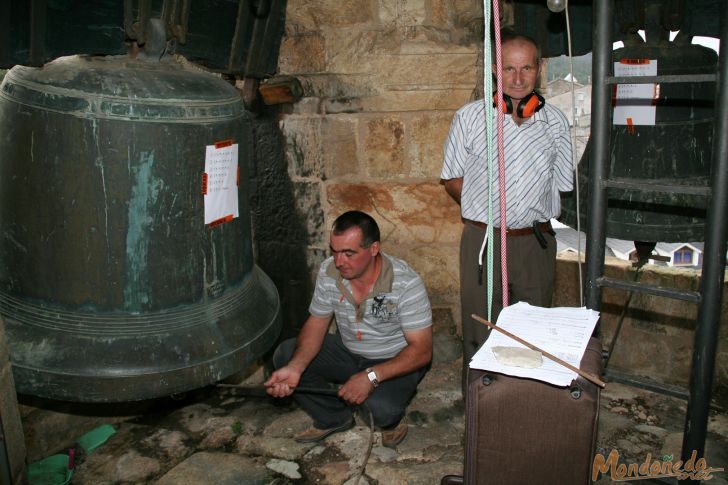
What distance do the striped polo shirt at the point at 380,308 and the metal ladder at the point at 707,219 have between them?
1.09m

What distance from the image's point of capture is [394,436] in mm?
3008

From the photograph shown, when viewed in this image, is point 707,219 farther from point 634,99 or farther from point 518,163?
point 518,163

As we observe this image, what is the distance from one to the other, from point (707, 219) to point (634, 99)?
0.82 m

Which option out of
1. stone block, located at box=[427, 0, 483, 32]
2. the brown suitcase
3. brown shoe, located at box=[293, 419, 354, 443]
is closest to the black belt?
stone block, located at box=[427, 0, 483, 32]

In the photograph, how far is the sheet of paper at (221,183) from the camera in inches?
66.6

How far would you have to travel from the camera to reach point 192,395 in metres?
3.47

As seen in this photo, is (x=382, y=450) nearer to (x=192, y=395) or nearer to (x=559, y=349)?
(x=192, y=395)

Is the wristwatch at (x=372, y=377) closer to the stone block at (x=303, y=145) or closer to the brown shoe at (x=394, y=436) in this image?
the brown shoe at (x=394, y=436)

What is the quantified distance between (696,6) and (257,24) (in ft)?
5.24

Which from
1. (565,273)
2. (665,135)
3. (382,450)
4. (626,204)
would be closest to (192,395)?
(382,450)

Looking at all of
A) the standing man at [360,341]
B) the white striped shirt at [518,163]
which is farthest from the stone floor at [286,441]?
the white striped shirt at [518,163]

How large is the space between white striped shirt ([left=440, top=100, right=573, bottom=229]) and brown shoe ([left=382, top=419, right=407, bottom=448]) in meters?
1.00

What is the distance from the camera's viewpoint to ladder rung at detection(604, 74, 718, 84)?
1637 mm

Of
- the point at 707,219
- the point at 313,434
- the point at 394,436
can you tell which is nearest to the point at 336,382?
the point at 313,434
